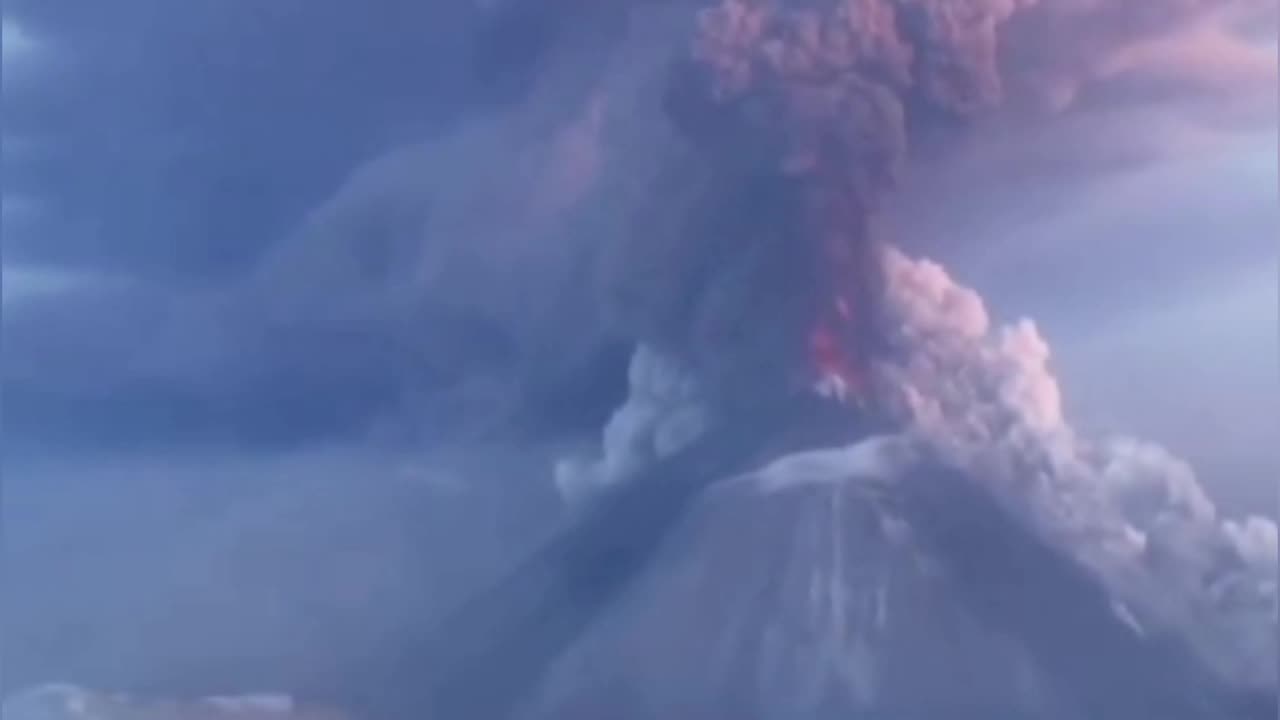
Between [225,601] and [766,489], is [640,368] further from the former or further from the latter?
[225,601]

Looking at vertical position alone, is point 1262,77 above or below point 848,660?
above

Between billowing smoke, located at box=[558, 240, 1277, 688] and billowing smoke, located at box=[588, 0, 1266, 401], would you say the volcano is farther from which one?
billowing smoke, located at box=[588, 0, 1266, 401]


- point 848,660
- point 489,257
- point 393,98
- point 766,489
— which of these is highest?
point 393,98

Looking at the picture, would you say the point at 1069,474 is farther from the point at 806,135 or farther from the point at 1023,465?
the point at 806,135

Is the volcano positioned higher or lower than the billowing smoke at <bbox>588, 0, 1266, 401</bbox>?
lower

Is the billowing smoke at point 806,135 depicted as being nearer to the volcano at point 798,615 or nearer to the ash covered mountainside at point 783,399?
the ash covered mountainside at point 783,399

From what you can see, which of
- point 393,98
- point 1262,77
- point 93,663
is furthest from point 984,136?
point 93,663

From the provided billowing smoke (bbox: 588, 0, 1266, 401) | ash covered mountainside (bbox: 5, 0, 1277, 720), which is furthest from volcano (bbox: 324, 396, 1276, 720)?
billowing smoke (bbox: 588, 0, 1266, 401)

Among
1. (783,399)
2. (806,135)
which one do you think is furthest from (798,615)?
(806,135)

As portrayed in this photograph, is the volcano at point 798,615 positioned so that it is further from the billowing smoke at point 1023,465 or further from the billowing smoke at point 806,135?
the billowing smoke at point 806,135

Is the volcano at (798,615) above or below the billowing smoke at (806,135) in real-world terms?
below

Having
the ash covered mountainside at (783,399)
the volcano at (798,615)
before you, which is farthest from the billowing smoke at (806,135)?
the volcano at (798,615)
